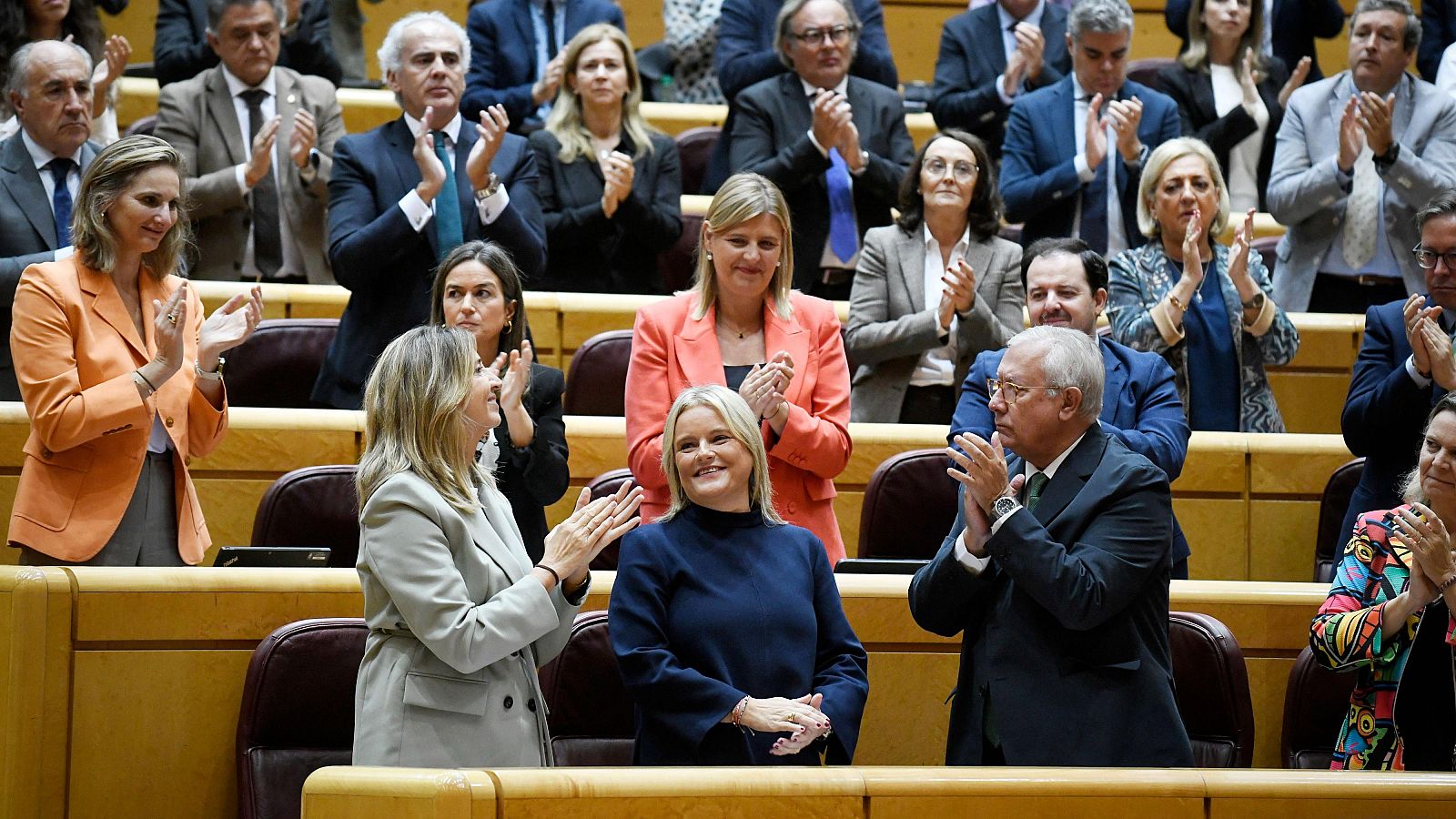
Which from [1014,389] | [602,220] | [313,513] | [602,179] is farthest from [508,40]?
[1014,389]

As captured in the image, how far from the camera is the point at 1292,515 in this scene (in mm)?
3635

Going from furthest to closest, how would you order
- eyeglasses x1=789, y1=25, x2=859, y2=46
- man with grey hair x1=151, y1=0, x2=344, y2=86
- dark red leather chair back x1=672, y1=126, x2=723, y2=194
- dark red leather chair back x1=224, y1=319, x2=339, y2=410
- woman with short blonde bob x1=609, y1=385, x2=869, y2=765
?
dark red leather chair back x1=672, y1=126, x2=723, y2=194
man with grey hair x1=151, y1=0, x2=344, y2=86
eyeglasses x1=789, y1=25, x2=859, y2=46
dark red leather chair back x1=224, y1=319, x2=339, y2=410
woman with short blonde bob x1=609, y1=385, x2=869, y2=765

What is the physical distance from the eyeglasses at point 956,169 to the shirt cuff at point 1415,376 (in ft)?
3.56

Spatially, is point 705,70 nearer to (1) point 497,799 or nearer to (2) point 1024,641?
(2) point 1024,641

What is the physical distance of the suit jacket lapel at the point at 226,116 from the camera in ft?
14.9

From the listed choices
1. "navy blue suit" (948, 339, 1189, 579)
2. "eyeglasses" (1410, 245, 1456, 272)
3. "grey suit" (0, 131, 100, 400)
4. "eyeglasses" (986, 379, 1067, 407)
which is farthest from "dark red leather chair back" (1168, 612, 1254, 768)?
"grey suit" (0, 131, 100, 400)

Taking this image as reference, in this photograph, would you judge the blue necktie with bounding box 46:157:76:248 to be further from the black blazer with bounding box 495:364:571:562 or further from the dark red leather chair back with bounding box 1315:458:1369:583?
the dark red leather chair back with bounding box 1315:458:1369:583

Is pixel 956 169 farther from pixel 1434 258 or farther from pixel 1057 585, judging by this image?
pixel 1057 585

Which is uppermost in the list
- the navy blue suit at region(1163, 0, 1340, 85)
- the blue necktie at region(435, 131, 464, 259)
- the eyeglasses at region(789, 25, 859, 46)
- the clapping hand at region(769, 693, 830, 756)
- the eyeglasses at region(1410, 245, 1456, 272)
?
the navy blue suit at region(1163, 0, 1340, 85)

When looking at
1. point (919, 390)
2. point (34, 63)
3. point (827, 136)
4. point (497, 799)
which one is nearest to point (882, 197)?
point (827, 136)

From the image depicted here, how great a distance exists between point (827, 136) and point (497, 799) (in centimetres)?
273

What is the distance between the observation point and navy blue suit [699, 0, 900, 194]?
4852 millimetres

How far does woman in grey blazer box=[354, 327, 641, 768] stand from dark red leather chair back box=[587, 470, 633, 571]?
756 mm

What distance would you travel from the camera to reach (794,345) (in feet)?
9.97
